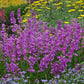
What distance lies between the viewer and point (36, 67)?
11.2ft

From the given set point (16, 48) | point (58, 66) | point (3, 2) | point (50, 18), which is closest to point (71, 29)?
point (58, 66)

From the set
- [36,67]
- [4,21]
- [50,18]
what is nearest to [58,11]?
[50,18]

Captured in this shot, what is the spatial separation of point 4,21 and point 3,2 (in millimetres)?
3609

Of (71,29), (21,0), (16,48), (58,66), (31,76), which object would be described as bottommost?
(31,76)

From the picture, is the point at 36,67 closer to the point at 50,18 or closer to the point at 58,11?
the point at 50,18

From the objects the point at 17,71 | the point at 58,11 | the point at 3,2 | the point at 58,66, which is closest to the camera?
the point at 58,66

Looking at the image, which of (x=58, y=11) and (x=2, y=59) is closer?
(x=2, y=59)

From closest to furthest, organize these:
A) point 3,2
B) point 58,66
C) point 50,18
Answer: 1. point 58,66
2. point 50,18
3. point 3,2

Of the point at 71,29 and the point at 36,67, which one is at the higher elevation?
the point at 71,29

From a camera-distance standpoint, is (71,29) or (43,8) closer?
(71,29)

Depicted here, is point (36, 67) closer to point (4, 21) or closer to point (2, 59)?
point (2, 59)

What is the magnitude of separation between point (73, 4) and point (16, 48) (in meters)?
4.81

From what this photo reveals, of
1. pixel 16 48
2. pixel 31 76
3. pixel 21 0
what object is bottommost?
pixel 31 76

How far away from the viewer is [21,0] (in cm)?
1143
